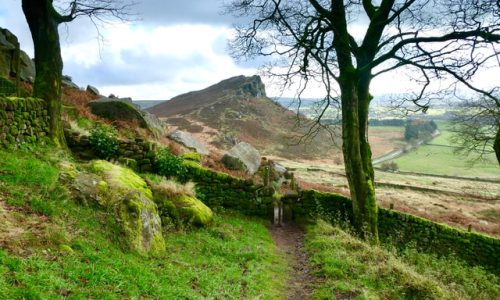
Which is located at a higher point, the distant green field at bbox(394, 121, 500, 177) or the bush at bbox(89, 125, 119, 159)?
the bush at bbox(89, 125, 119, 159)

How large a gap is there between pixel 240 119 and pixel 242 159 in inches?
1154

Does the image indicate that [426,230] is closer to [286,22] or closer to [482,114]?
[482,114]

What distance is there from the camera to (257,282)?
26.4ft

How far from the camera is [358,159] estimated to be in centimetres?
1238

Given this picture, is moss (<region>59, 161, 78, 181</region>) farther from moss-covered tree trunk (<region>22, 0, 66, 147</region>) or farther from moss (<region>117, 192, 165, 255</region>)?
moss-covered tree trunk (<region>22, 0, 66, 147</region>)

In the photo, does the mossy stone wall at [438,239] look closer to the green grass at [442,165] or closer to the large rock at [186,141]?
the large rock at [186,141]

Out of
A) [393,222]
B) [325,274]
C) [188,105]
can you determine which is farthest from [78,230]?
[188,105]

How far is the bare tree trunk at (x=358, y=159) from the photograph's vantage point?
40.3 ft

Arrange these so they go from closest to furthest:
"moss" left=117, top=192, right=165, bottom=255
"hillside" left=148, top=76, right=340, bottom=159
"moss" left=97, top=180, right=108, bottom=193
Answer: "moss" left=117, top=192, right=165, bottom=255
"moss" left=97, top=180, right=108, bottom=193
"hillside" left=148, top=76, right=340, bottom=159

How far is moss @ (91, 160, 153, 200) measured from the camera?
8.94 meters

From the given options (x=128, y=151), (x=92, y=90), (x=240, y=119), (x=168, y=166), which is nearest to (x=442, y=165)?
(x=240, y=119)

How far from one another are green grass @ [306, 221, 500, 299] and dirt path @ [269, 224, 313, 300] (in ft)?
0.89

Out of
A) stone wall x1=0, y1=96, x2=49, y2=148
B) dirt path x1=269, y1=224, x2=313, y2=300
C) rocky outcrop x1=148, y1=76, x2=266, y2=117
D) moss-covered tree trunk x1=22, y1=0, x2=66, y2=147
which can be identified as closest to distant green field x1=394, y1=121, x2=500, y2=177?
rocky outcrop x1=148, y1=76, x2=266, y2=117

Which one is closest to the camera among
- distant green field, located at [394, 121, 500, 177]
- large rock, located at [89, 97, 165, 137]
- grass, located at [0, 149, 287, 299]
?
grass, located at [0, 149, 287, 299]
